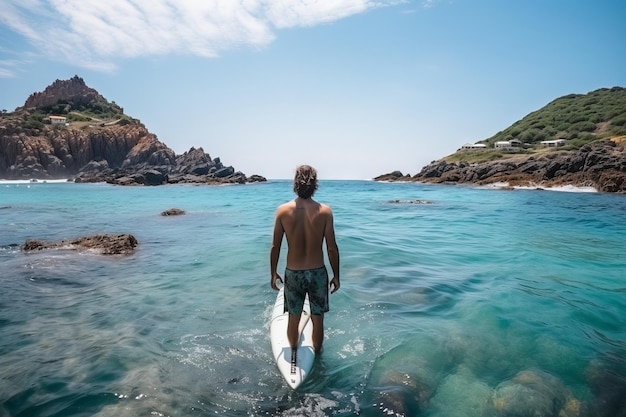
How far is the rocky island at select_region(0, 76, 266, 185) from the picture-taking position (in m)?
95.8

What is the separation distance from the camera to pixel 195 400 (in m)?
4.34

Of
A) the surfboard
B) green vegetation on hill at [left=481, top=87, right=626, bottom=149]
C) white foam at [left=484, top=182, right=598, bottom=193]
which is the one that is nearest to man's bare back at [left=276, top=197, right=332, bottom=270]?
the surfboard

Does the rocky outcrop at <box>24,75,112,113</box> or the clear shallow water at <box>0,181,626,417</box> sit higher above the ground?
the rocky outcrop at <box>24,75,112,113</box>

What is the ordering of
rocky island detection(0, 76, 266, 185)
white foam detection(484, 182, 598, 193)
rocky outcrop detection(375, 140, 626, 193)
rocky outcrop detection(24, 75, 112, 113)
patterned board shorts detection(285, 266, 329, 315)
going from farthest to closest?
rocky outcrop detection(24, 75, 112, 113)
rocky island detection(0, 76, 266, 185)
white foam detection(484, 182, 598, 193)
rocky outcrop detection(375, 140, 626, 193)
patterned board shorts detection(285, 266, 329, 315)

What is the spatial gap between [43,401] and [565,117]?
127 metres

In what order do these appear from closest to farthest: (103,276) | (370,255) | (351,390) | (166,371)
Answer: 1. (351,390)
2. (166,371)
3. (103,276)
4. (370,255)

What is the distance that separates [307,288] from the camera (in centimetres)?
500

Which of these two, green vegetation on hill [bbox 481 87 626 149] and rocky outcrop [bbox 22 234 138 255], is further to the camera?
green vegetation on hill [bbox 481 87 626 149]

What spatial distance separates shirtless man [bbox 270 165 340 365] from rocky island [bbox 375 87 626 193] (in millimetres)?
44649

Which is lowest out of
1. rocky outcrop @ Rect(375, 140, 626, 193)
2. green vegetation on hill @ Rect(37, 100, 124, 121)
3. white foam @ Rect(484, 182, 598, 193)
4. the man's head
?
white foam @ Rect(484, 182, 598, 193)

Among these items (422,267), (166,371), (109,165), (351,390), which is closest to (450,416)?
(351,390)

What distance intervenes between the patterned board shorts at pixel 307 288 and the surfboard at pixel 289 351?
61 cm

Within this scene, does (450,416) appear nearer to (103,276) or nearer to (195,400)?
(195,400)

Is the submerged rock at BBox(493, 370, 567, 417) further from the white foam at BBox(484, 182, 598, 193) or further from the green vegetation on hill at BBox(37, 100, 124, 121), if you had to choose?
the green vegetation on hill at BBox(37, 100, 124, 121)
